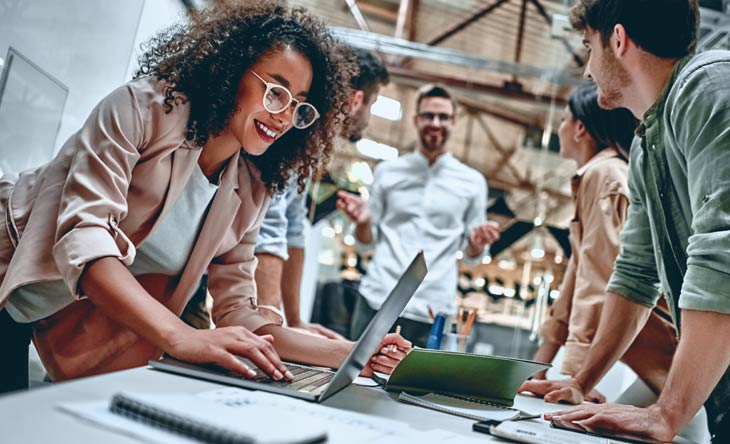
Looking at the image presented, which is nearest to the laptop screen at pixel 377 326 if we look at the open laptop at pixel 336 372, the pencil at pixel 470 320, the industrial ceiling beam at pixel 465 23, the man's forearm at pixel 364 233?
the open laptop at pixel 336 372

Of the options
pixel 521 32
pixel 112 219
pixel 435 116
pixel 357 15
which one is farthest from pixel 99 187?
pixel 521 32

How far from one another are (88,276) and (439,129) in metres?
2.51

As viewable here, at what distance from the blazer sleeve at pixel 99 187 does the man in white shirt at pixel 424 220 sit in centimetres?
160

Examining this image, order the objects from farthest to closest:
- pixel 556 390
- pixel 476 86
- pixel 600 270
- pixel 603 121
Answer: pixel 476 86, pixel 603 121, pixel 600 270, pixel 556 390

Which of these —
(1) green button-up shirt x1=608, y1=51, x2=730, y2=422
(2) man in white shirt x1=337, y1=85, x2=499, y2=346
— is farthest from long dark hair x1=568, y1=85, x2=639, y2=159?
(1) green button-up shirt x1=608, y1=51, x2=730, y2=422

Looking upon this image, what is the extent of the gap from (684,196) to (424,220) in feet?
5.83

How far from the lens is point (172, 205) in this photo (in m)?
1.27

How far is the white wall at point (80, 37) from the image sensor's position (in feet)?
4.67

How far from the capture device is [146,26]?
2.00m

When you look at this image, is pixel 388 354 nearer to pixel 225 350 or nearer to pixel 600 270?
pixel 225 350

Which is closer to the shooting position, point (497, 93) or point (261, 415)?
point (261, 415)

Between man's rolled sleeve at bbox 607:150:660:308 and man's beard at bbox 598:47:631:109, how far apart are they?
6.5 inches

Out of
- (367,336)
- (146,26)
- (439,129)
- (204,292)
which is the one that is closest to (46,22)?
(146,26)

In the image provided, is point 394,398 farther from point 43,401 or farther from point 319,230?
point 319,230
